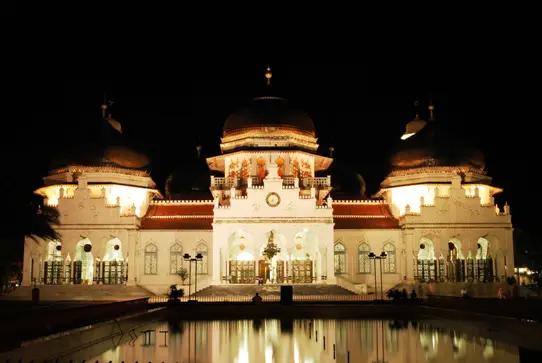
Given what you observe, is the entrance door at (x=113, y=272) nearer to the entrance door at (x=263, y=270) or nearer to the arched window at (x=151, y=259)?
the arched window at (x=151, y=259)

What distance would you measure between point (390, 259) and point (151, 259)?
18.5 m

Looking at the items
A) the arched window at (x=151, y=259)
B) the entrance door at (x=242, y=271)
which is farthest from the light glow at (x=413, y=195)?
the arched window at (x=151, y=259)

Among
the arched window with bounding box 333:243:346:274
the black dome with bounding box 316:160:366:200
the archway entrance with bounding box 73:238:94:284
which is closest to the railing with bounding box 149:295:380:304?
the arched window with bounding box 333:243:346:274

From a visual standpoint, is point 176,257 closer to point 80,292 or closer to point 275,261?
point 80,292

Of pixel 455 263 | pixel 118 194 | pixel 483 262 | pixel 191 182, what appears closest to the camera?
pixel 455 263

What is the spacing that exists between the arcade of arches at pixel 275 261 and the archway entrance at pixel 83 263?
11.0 meters

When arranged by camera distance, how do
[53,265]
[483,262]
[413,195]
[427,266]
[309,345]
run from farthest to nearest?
1. [413,195]
2. [483,262]
3. [427,266]
4. [53,265]
5. [309,345]

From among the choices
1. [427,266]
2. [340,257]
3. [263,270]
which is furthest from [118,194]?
[427,266]

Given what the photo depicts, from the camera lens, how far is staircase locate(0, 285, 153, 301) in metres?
53.5

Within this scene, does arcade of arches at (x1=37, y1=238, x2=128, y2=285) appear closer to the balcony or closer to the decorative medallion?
the balcony

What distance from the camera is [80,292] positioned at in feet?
178

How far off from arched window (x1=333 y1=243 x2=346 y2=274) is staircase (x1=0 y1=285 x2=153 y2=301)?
14.4m

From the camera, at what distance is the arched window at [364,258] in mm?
57812

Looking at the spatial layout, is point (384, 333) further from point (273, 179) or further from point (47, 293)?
point (47, 293)
